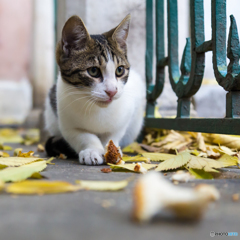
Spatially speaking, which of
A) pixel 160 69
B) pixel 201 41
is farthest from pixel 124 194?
pixel 160 69

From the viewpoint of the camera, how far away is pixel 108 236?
20.3 inches

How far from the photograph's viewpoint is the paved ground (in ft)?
1.71

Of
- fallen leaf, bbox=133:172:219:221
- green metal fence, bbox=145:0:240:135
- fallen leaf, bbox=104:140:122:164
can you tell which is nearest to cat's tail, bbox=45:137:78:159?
fallen leaf, bbox=104:140:122:164

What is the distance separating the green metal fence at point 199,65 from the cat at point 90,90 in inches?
12.9

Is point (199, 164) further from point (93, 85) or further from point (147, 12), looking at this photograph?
point (147, 12)

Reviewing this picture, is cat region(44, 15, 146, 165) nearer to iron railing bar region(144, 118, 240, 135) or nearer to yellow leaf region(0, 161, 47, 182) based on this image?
iron railing bar region(144, 118, 240, 135)

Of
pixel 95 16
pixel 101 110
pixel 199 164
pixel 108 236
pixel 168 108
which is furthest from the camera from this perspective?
pixel 168 108

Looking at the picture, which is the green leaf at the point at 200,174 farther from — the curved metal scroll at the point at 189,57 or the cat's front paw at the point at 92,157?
the curved metal scroll at the point at 189,57

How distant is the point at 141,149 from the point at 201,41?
790 mm

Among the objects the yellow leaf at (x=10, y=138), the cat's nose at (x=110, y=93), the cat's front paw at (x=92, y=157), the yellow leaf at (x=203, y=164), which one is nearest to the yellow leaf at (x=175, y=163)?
the yellow leaf at (x=203, y=164)

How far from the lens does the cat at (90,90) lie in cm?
139

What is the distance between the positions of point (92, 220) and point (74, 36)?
113 cm

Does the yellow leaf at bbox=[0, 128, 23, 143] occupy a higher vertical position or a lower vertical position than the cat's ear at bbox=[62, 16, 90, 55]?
lower

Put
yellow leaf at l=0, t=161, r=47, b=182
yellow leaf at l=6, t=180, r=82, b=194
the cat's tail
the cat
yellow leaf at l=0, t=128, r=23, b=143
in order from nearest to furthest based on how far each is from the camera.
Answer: yellow leaf at l=6, t=180, r=82, b=194 < yellow leaf at l=0, t=161, r=47, b=182 < the cat < the cat's tail < yellow leaf at l=0, t=128, r=23, b=143
